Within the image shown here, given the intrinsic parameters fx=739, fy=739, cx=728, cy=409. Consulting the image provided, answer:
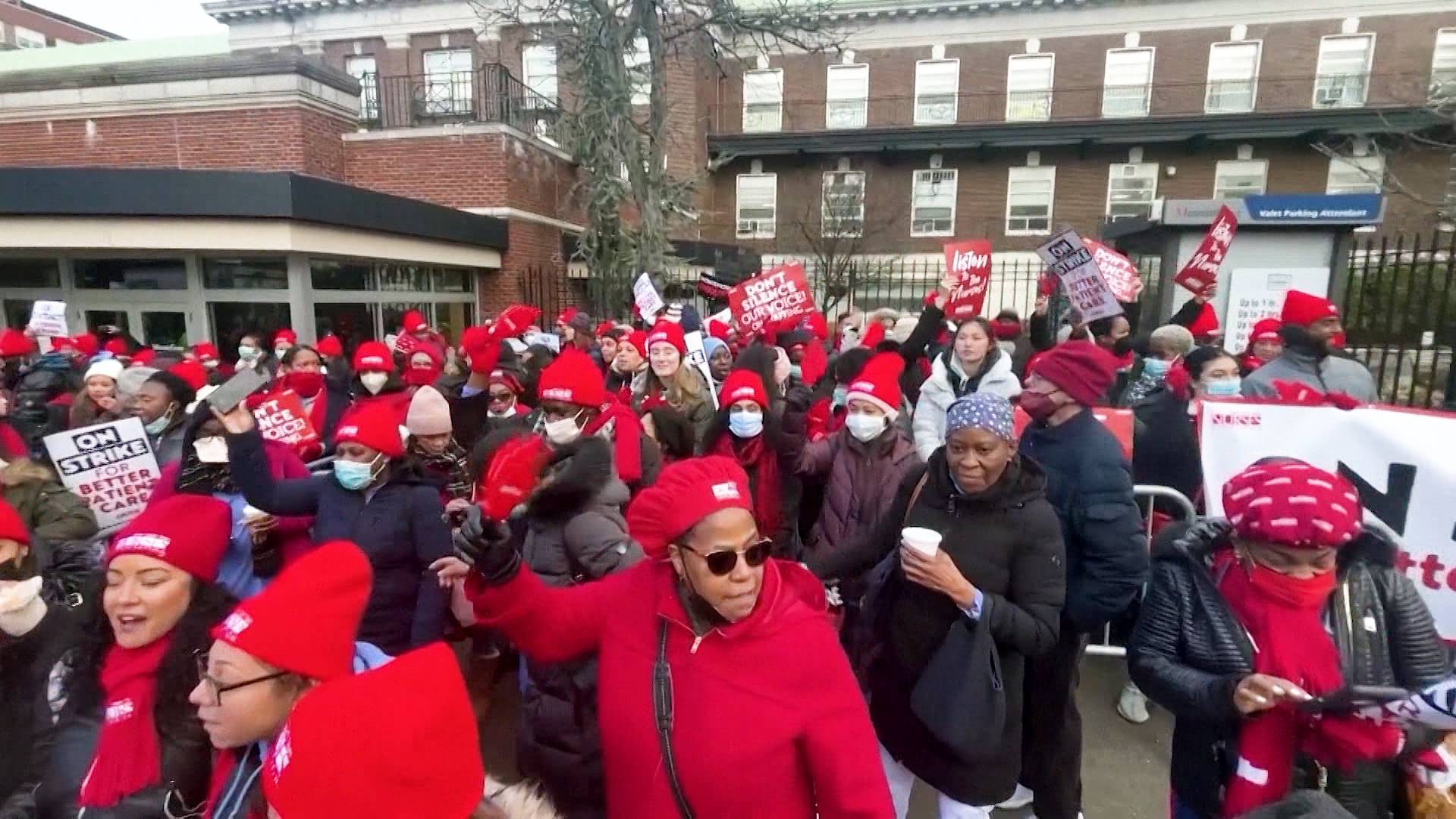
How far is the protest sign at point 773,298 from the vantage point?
7.96 m

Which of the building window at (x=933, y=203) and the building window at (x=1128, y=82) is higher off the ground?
the building window at (x=1128, y=82)

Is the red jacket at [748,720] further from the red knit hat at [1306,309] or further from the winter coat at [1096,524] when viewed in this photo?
the red knit hat at [1306,309]

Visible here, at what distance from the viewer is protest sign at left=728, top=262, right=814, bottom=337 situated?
796cm

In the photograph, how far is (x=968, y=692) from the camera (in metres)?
2.34

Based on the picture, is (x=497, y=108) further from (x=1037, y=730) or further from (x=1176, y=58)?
(x=1176, y=58)

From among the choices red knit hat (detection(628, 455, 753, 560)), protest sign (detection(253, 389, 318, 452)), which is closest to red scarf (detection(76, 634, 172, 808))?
red knit hat (detection(628, 455, 753, 560))

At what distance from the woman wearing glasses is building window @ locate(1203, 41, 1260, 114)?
31.8 metres

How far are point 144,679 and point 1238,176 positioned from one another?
31547 mm

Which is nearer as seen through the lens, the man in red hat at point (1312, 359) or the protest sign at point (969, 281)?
the man in red hat at point (1312, 359)

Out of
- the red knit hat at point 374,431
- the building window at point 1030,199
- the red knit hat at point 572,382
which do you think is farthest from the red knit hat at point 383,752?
the building window at point 1030,199

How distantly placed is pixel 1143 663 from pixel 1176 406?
3.02 metres

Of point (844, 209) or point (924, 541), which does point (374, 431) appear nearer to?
point (924, 541)

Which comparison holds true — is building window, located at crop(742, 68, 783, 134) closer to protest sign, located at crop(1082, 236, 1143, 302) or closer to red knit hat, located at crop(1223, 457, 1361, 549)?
protest sign, located at crop(1082, 236, 1143, 302)

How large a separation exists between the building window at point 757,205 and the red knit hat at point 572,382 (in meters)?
26.0
